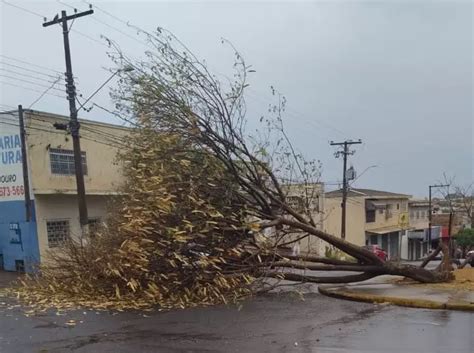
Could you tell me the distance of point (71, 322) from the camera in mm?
9609

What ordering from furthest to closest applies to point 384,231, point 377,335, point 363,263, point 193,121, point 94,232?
1. point 384,231
2. point 363,263
3. point 94,232
4. point 193,121
5. point 377,335

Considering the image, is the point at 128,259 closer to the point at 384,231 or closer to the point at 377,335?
→ the point at 377,335

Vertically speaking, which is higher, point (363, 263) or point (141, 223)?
point (141, 223)

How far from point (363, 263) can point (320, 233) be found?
65.3 inches

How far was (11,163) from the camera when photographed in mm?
24844

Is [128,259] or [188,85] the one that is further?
[188,85]

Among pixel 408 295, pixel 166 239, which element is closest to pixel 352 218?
pixel 408 295

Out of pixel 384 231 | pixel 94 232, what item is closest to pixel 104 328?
pixel 94 232

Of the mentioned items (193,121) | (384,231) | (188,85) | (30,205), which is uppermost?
(188,85)

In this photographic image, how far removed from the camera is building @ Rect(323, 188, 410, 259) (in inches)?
1919

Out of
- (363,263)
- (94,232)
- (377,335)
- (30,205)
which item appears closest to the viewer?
(377,335)

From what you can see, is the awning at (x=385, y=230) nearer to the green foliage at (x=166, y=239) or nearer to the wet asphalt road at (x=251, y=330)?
the green foliage at (x=166, y=239)

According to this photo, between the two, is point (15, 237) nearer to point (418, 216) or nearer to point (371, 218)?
point (371, 218)

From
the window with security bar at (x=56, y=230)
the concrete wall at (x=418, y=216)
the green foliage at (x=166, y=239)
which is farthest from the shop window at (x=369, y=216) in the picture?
the green foliage at (x=166, y=239)
